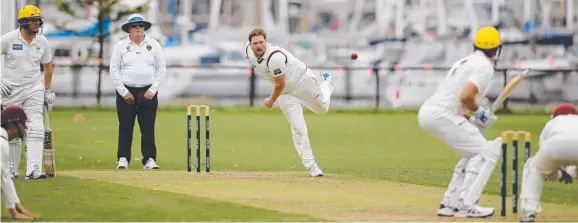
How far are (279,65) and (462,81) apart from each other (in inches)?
150

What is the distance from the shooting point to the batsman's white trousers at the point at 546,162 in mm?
12836

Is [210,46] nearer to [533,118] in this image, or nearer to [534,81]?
[534,81]

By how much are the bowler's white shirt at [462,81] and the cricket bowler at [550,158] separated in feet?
2.49

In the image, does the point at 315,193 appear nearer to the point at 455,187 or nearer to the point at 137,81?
the point at 455,187

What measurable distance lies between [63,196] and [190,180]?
215cm

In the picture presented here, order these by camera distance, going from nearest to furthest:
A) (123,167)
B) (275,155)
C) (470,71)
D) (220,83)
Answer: (470,71), (123,167), (275,155), (220,83)

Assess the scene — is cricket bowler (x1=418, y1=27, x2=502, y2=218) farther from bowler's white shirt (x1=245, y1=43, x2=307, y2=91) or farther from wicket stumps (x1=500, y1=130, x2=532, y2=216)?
bowler's white shirt (x1=245, y1=43, x2=307, y2=91)

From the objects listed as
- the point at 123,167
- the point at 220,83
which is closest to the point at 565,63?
the point at 220,83

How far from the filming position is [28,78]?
1644cm

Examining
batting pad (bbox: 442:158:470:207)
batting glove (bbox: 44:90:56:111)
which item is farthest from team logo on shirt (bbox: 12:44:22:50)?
batting pad (bbox: 442:158:470:207)

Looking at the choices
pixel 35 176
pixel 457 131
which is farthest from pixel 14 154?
pixel 457 131

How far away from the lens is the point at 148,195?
1473 cm

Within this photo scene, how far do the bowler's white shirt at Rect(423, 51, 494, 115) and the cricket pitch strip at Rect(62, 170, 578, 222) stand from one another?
1087mm

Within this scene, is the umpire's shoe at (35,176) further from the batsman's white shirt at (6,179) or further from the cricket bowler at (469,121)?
the cricket bowler at (469,121)
